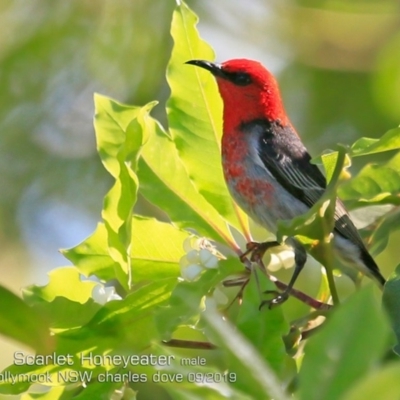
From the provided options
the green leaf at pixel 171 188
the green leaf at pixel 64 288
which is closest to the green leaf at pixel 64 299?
the green leaf at pixel 64 288

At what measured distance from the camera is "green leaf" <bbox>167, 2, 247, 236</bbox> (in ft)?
8.43

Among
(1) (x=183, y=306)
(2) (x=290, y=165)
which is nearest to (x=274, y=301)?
(1) (x=183, y=306)

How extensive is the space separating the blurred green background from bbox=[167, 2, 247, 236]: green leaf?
6.71ft

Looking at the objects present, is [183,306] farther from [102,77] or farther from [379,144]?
[102,77]

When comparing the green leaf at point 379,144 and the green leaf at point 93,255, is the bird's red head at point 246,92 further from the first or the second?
the green leaf at point 379,144

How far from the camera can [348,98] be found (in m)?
5.08

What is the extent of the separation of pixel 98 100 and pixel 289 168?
4.46ft

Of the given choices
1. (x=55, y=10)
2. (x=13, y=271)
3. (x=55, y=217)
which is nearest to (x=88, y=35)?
(x=55, y=10)

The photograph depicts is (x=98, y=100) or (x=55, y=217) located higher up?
(x=98, y=100)

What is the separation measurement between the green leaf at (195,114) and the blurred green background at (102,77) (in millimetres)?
2044

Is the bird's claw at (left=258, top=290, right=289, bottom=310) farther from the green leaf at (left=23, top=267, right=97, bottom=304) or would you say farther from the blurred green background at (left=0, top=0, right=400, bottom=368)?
the blurred green background at (left=0, top=0, right=400, bottom=368)

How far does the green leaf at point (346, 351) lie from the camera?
101 cm

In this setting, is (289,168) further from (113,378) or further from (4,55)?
(4,55)

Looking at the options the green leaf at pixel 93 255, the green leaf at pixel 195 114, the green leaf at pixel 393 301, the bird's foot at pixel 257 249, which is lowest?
the green leaf at pixel 393 301
